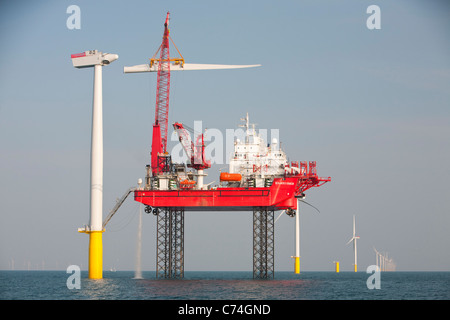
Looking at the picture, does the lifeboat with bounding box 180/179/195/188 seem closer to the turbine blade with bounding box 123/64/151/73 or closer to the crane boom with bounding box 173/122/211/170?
the crane boom with bounding box 173/122/211/170

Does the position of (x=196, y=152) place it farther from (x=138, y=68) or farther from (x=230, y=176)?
(x=138, y=68)

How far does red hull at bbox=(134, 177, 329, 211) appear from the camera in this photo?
65.9m

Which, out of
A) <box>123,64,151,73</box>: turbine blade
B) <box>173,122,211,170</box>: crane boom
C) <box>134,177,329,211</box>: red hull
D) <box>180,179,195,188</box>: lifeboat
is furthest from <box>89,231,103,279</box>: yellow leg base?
<box>123,64,151,73</box>: turbine blade

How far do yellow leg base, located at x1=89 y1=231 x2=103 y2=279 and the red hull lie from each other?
695cm

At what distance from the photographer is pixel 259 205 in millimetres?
65875

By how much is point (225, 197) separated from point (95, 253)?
13.3m

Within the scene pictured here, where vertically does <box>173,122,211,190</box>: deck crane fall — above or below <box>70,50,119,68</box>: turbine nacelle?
below

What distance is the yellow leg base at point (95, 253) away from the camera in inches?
2427

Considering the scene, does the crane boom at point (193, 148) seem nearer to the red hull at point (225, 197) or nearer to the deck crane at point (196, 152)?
the deck crane at point (196, 152)

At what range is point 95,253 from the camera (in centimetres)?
6231

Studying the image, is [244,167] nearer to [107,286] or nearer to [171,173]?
[171,173]

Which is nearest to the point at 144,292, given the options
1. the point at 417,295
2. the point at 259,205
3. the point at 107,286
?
Result: the point at 107,286

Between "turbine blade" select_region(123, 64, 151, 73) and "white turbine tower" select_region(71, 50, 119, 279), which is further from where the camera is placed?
"turbine blade" select_region(123, 64, 151, 73)
